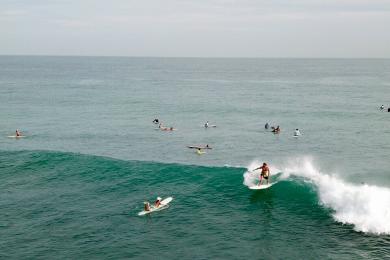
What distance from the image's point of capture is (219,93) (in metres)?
126

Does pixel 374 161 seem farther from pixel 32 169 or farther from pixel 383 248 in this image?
pixel 32 169

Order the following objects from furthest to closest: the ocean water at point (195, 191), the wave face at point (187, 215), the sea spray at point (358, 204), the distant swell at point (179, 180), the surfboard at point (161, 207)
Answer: the surfboard at point (161, 207) < the distant swell at point (179, 180) < the sea spray at point (358, 204) < the ocean water at point (195, 191) < the wave face at point (187, 215)

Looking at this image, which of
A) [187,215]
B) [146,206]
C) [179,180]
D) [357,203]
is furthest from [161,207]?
[357,203]

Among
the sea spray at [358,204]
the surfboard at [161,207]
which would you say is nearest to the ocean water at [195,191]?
the sea spray at [358,204]

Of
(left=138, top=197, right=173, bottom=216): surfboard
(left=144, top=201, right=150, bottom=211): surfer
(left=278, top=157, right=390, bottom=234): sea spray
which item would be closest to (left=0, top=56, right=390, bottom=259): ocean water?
(left=278, top=157, right=390, bottom=234): sea spray

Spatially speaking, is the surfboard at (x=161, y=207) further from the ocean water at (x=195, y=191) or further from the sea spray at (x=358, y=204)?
the sea spray at (x=358, y=204)

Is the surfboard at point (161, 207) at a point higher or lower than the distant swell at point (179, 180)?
lower

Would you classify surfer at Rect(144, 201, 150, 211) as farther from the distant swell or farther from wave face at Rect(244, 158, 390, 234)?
wave face at Rect(244, 158, 390, 234)

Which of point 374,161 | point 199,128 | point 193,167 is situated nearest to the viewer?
point 193,167

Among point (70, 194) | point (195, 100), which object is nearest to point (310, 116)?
point (195, 100)

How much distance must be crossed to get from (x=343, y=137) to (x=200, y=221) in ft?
136

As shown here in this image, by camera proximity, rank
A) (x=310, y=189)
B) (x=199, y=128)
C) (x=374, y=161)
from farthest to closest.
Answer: (x=199, y=128) → (x=374, y=161) → (x=310, y=189)

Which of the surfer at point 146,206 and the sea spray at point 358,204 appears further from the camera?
the surfer at point 146,206

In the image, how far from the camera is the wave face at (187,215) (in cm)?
2519
